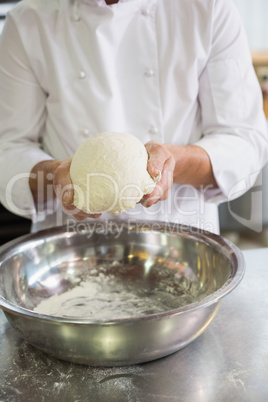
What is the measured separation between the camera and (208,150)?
4.54 ft

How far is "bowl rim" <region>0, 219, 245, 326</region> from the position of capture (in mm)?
793

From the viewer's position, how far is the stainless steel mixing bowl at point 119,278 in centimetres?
82

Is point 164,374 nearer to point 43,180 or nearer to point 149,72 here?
point 43,180

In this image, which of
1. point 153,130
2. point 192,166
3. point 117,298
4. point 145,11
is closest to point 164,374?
point 117,298

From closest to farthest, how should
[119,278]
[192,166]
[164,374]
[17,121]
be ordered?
[164,374] → [119,278] → [192,166] → [17,121]

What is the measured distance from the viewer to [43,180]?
4.52ft

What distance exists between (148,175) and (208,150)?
0.33 metres

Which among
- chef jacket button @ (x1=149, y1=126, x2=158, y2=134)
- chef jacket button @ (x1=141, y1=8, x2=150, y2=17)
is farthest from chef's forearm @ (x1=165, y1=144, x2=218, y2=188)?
chef jacket button @ (x1=141, y1=8, x2=150, y2=17)

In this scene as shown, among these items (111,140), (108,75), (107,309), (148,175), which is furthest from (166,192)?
(108,75)

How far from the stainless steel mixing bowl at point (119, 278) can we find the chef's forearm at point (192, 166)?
178 millimetres

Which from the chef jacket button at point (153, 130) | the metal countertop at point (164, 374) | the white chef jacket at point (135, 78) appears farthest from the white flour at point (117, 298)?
the chef jacket button at point (153, 130)

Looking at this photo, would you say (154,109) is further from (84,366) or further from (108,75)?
(84,366)

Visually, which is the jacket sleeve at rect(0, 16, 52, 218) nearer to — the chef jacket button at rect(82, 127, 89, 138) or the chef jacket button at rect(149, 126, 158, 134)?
the chef jacket button at rect(82, 127, 89, 138)

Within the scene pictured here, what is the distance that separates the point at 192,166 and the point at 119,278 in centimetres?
39
